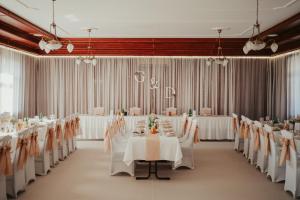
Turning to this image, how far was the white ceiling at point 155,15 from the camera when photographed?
6027 mm

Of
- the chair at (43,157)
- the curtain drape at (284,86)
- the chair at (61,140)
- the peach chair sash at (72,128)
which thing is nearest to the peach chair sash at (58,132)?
the chair at (61,140)

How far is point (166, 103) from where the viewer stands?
1141 centimetres

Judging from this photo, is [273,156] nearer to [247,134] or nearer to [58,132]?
[247,134]

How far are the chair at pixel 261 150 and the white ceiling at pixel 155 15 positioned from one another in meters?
2.47

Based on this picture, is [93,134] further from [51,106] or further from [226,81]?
[226,81]

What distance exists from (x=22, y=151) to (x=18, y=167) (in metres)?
0.26

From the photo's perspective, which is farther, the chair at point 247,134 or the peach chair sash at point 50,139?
the chair at point 247,134

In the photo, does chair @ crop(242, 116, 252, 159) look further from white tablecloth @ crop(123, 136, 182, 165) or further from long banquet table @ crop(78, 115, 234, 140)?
long banquet table @ crop(78, 115, 234, 140)

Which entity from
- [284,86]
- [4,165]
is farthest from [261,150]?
[4,165]

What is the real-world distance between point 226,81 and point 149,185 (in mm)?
6553

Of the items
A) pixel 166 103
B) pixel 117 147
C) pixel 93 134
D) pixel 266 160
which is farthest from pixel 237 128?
pixel 93 134

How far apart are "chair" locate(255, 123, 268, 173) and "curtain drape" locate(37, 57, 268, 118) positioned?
15.0 ft

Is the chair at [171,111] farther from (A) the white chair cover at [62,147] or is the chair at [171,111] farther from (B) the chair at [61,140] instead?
(A) the white chair cover at [62,147]

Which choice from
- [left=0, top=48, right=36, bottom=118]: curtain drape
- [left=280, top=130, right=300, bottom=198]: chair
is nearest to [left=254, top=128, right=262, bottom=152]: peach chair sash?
[left=280, top=130, right=300, bottom=198]: chair
